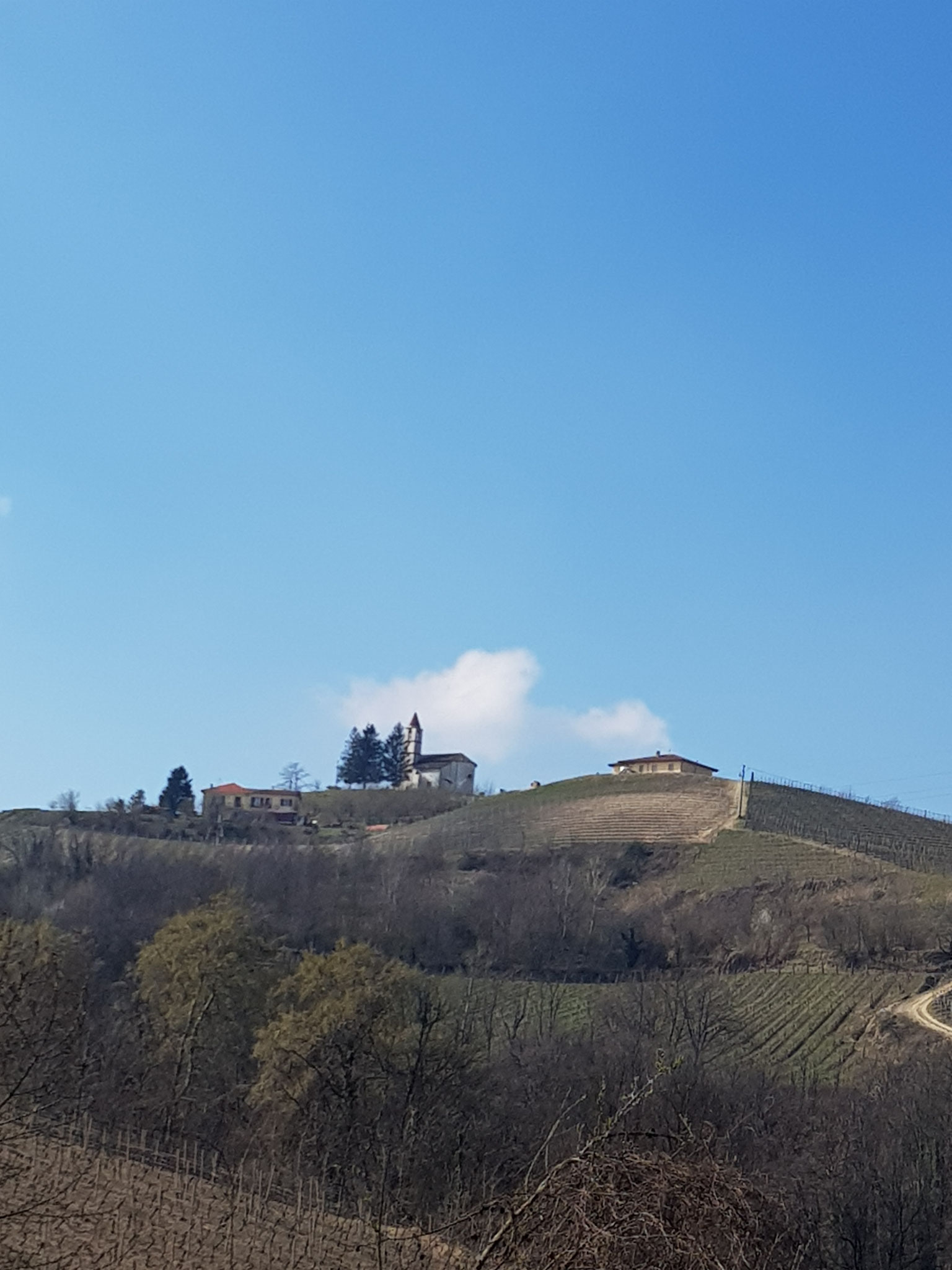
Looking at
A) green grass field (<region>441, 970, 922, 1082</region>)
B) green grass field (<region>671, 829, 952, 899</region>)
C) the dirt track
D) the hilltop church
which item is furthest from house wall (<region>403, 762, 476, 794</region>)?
the dirt track

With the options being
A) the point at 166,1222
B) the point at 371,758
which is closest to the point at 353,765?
the point at 371,758

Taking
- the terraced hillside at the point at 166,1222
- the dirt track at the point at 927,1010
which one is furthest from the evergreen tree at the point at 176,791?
the terraced hillside at the point at 166,1222

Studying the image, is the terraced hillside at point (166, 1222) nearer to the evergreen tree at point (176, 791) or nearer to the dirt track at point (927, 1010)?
the dirt track at point (927, 1010)

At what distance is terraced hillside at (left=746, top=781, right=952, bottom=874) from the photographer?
9644 cm

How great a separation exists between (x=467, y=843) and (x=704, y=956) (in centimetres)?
3614

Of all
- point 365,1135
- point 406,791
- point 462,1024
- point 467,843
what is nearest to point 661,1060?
point 365,1135

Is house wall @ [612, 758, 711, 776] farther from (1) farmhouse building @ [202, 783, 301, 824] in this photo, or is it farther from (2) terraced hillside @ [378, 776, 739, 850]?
(1) farmhouse building @ [202, 783, 301, 824]

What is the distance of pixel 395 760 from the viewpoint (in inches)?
6634

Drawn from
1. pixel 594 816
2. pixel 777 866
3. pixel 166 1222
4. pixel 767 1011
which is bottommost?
pixel 166 1222

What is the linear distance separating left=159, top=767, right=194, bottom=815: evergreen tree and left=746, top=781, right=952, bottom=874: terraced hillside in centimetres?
5922

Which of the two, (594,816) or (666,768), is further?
(666,768)

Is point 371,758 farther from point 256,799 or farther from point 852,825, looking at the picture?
point 852,825

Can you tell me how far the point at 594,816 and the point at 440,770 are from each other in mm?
52809

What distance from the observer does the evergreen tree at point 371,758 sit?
166m
